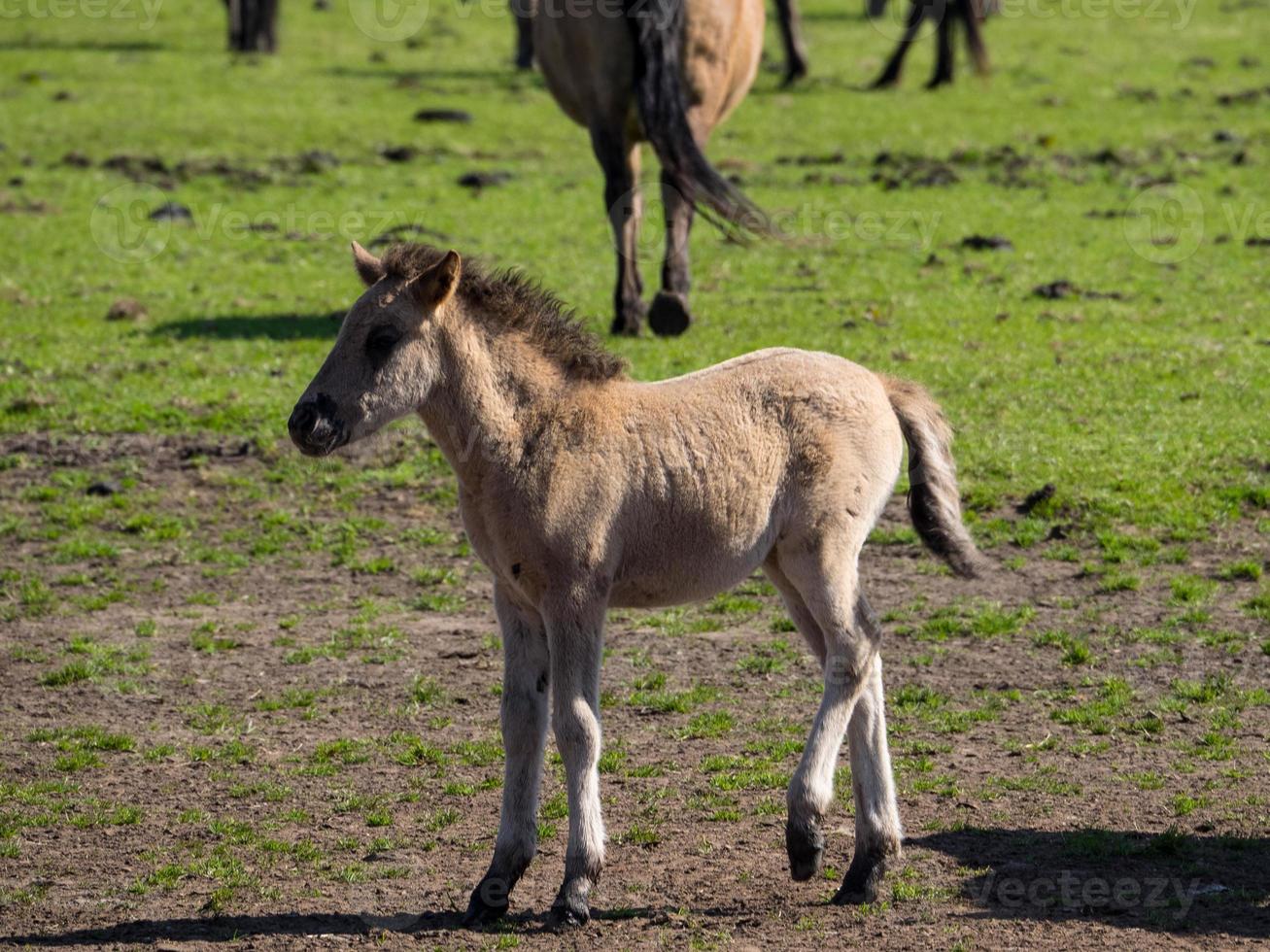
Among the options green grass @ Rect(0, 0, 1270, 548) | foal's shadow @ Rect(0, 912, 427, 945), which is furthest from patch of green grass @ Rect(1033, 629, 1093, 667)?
foal's shadow @ Rect(0, 912, 427, 945)

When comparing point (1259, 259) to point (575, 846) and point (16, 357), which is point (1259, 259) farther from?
point (575, 846)

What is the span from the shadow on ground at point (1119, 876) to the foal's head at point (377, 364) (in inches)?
109

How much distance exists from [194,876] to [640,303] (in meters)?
8.95

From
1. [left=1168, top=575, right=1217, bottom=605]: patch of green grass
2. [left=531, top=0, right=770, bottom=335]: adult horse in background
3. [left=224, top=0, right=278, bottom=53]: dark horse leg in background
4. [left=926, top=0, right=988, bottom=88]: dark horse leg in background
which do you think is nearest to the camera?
[left=1168, top=575, right=1217, bottom=605]: patch of green grass

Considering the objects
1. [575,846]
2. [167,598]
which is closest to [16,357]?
[167,598]

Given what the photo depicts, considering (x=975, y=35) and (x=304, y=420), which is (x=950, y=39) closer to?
(x=975, y=35)

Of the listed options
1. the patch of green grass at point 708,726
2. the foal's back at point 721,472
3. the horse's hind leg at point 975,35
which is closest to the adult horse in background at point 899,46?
the horse's hind leg at point 975,35

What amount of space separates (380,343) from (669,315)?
8.81 meters

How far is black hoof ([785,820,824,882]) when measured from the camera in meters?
6.21

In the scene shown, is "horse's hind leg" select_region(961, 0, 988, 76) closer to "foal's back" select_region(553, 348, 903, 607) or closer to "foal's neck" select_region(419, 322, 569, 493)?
"foal's back" select_region(553, 348, 903, 607)

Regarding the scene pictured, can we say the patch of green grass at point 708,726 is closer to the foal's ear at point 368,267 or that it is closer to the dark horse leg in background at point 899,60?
the foal's ear at point 368,267

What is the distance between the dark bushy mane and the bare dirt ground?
6.55 feet

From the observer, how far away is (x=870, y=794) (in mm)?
6504

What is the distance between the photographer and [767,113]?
2722cm
